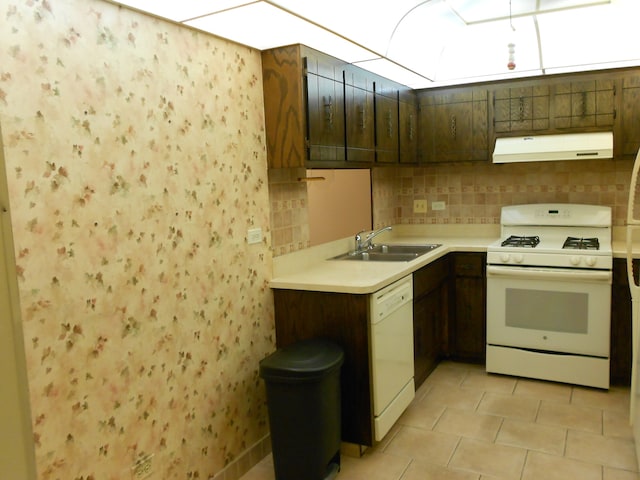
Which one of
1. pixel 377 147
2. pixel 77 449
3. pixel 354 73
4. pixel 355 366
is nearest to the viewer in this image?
pixel 77 449

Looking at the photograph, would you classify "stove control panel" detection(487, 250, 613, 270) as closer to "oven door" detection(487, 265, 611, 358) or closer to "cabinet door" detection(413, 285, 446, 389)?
"oven door" detection(487, 265, 611, 358)

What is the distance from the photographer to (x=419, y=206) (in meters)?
4.80

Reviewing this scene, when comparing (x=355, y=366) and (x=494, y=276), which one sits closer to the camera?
(x=355, y=366)

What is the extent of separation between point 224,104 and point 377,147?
1319 millimetres

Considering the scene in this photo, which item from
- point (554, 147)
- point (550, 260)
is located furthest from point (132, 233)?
point (554, 147)

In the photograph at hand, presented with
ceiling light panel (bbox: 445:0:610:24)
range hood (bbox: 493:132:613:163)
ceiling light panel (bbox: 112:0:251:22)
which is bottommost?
range hood (bbox: 493:132:613:163)

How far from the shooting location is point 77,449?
1.89 meters

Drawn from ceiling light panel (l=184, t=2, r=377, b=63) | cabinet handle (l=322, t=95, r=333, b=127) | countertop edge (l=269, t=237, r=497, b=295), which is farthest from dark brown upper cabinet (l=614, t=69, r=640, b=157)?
cabinet handle (l=322, t=95, r=333, b=127)

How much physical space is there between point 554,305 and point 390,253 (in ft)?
3.91

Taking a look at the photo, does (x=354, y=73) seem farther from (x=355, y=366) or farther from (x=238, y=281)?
(x=355, y=366)

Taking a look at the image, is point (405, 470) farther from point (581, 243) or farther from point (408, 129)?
point (408, 129)

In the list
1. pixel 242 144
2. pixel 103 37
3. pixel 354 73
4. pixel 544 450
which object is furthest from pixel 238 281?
pixel 544 450

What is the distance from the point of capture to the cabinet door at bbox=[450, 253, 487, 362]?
4047 millimetres

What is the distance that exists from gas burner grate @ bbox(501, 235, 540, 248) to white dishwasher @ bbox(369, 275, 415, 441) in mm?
1106
